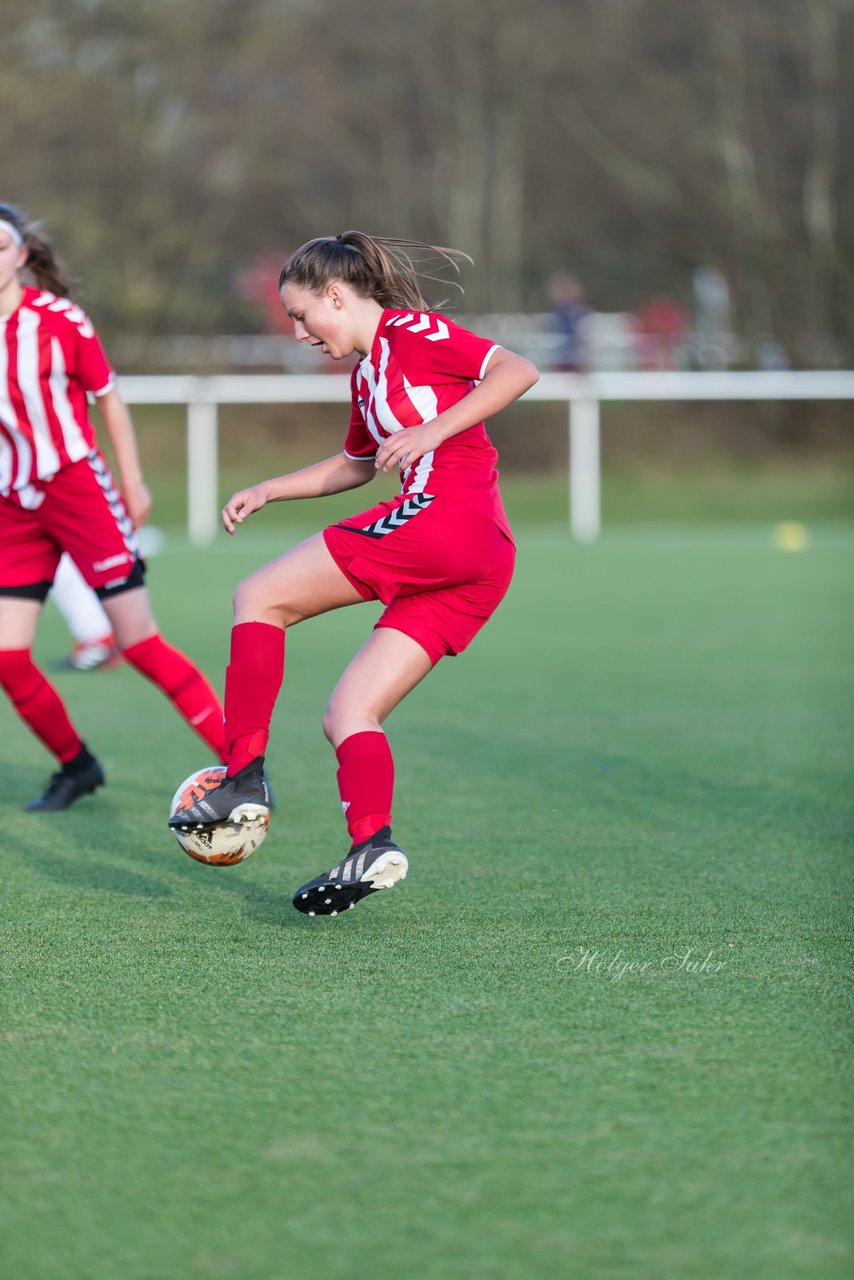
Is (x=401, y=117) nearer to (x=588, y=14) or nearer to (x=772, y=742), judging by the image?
(x=588, y=14)

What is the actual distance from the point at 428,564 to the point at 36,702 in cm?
176

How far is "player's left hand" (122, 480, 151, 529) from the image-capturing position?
4.84 meters

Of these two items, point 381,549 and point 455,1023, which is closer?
point 455,1023

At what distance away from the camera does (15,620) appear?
4.71 meters

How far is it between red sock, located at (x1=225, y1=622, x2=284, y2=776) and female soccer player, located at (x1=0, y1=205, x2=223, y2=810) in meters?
1.25

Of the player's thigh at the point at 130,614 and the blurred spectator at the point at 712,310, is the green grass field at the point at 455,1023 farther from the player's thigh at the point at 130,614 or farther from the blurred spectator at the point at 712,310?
the blurred spectator at the point at 712,310

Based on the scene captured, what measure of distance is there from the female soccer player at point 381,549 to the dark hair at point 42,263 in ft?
4.67

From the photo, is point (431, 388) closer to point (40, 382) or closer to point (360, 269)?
point (360, 269)

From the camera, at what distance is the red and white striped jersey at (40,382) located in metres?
4.61

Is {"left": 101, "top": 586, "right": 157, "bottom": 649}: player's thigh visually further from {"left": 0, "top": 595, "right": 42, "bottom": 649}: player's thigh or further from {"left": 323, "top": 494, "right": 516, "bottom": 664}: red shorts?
{"left": 323, "top": 494, "right": 516, "bottom": 664}: red shorts

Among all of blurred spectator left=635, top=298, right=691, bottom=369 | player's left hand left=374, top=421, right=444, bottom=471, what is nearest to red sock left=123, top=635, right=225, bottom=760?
player's left hand left=374, top=421, right=444, bottom=471

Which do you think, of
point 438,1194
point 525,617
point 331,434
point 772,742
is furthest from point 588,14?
point 438,1194

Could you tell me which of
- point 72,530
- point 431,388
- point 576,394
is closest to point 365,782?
point 431,388

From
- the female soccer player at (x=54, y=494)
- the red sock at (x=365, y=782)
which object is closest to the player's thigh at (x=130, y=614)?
the female soccer player at (x=54, y=494)
